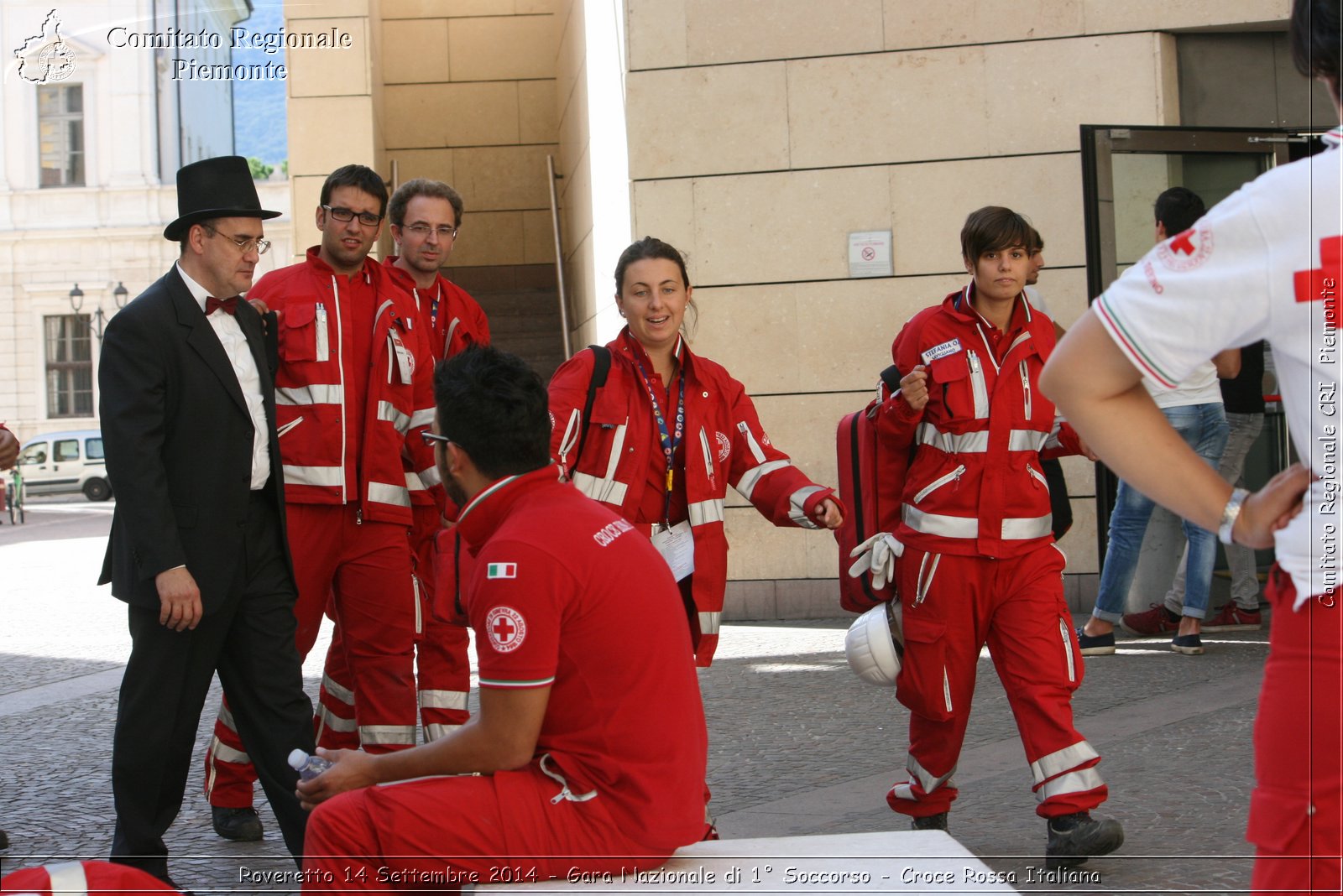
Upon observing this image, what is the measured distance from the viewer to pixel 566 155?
14.5m

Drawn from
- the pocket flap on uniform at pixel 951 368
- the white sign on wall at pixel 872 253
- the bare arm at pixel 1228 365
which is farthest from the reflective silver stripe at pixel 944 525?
the white sign on wall at pixel 872 253

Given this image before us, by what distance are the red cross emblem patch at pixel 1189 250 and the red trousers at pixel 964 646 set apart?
2.80 metres

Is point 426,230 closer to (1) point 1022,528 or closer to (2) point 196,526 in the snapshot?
(2) point 196,526

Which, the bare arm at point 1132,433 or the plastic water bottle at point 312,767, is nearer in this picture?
the bare arm at point 1132,433

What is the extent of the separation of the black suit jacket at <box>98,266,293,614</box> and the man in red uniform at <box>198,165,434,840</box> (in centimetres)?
73

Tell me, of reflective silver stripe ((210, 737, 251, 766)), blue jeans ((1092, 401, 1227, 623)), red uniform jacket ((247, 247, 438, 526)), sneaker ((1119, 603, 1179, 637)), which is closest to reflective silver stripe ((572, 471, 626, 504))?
red uniform jacket ((247, 247, 438, 526))

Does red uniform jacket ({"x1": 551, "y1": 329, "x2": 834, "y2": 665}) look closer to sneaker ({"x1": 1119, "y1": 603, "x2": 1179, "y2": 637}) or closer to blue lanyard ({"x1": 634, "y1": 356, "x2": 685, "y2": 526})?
blue lanyard ({"x1": 634, "y1": 356, "x2": 685, "y2": 526})

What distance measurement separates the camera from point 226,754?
16.8 feet

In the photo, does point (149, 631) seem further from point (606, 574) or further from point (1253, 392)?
point (1253, 392)

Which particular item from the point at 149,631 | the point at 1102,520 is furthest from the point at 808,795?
the point at 1102,520

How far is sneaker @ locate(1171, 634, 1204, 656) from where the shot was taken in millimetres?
7875

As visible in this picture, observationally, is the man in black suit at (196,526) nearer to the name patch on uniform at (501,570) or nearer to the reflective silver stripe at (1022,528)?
the name patch on uniform at (501,570)

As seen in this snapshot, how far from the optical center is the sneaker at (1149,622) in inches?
340

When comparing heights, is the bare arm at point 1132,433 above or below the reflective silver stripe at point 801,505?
above
